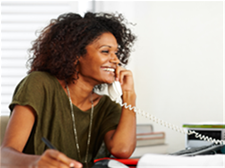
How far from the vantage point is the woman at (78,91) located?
1.20m

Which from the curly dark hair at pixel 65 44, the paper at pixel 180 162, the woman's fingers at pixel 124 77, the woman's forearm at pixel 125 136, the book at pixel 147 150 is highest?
the curly dark hair at pixel 65 44

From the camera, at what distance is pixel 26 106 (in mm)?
1061

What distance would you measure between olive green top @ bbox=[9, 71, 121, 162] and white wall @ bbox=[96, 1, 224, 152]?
1.90 feet

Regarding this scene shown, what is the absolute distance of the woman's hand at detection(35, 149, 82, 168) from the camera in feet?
1.80

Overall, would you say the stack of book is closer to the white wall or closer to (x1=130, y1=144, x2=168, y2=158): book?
(x1=130, y1=144, x2=168, y2=158): book

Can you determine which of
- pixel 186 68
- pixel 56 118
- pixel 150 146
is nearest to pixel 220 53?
pixel 186 68

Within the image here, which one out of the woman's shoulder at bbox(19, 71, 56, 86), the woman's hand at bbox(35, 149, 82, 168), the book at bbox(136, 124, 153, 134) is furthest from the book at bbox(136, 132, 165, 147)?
the woman's hand at bbox(35, 149, 82, 168)

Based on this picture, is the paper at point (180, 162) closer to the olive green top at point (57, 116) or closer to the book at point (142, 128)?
the olive green top at point (57, 116)

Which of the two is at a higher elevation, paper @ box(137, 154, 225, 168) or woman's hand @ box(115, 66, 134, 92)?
woman's hand @ box(115, 66, 134, 92)

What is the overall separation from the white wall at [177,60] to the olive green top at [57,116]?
1.90 ft

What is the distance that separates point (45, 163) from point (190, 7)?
1.60m

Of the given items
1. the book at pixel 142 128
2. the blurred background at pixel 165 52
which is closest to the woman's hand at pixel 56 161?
the book at pixel 142 128

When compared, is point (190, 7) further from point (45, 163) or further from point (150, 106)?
point (45, 163)

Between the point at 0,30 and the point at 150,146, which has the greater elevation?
the point at 0,30
